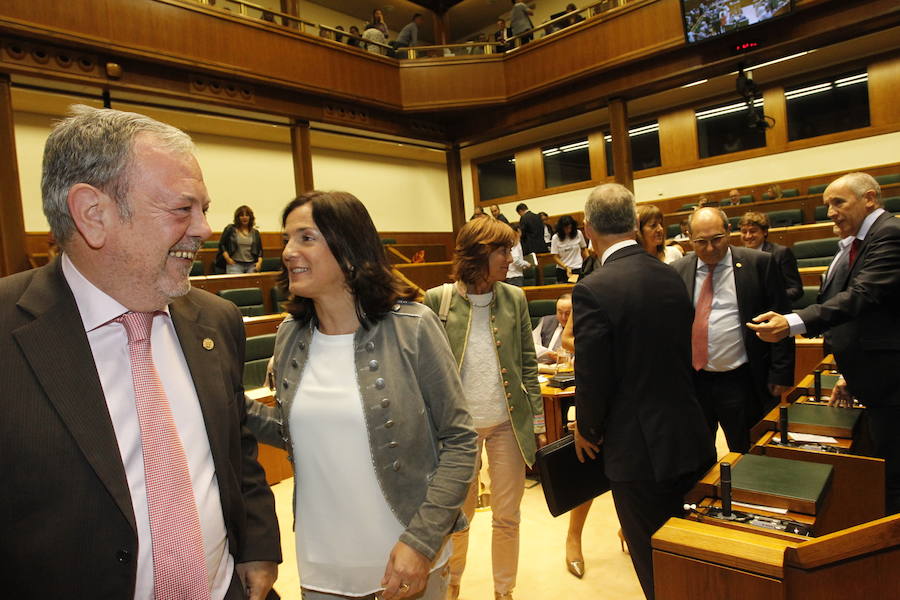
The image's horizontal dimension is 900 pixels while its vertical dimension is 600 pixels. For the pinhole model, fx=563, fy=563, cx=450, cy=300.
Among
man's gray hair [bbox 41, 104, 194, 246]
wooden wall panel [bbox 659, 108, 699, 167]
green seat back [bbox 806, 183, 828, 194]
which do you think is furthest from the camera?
wooden wall panel [bbox 659, 108, 699, 167]

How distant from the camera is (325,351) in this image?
1387mm

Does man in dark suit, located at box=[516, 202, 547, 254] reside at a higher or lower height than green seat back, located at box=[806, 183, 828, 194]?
lower

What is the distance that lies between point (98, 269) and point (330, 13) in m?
13.1

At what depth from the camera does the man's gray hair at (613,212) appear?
1962 mm

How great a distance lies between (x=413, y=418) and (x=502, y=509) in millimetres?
1212

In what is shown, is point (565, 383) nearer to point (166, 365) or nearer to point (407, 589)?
point (407, 589)

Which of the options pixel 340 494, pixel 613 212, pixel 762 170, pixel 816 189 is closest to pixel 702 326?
pixel 613 212

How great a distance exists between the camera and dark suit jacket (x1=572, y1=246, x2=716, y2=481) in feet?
5.93

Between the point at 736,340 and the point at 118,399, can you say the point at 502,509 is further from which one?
the point at 118,399

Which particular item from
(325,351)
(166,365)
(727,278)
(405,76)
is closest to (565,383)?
(727,278)

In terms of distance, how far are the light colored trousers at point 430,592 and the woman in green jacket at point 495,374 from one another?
89 cm

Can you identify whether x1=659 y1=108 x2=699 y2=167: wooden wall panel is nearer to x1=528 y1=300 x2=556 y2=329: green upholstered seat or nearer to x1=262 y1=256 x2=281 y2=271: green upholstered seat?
x1=528 y1=300 x2=556 y2=329: green upholstered seat

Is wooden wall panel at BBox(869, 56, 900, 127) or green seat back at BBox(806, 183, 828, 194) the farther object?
wooden wall panel at BBox(869, 56, 900, 127)


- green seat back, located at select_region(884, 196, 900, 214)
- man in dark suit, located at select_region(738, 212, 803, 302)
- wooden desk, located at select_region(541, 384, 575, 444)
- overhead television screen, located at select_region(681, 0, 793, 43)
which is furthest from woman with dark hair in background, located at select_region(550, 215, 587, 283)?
wooden desk, located at select_region(541, 384, 575, 444)
